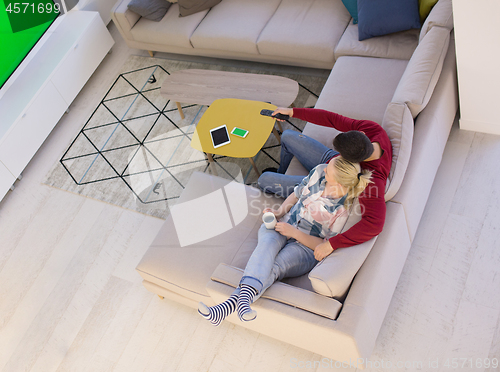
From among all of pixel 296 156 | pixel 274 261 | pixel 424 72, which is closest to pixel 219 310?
pixel 274 261

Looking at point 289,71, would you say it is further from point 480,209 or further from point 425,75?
point 480,209

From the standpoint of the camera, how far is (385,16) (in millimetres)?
3102

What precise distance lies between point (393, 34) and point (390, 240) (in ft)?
5.96

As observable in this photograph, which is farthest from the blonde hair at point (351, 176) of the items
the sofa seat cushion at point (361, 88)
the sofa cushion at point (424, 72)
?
the sofa seat cushion at point (361, 88)

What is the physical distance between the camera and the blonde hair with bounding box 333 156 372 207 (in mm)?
2041

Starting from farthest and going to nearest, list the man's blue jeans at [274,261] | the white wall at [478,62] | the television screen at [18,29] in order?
1. the television screen at [18,29]
2. the white wall at [478,62]
3. the man's blue jeans at [274,261]

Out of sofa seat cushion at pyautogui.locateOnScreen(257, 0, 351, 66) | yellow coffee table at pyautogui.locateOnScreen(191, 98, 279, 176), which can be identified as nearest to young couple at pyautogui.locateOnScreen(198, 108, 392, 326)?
yellow coffee table at pyautogui.locateOnScreen(191, 98, 279, 176)

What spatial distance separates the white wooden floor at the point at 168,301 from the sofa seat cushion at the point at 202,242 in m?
0.40

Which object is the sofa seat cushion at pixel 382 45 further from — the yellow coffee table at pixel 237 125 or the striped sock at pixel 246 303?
the striped sock at pixel 246 303

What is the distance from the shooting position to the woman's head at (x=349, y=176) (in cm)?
204

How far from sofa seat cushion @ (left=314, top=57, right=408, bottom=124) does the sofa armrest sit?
206cm

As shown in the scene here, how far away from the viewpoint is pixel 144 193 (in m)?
3.40

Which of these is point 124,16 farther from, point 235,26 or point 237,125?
point 237,125

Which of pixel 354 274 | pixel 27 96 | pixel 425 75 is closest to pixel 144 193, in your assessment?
pixel 27 96
